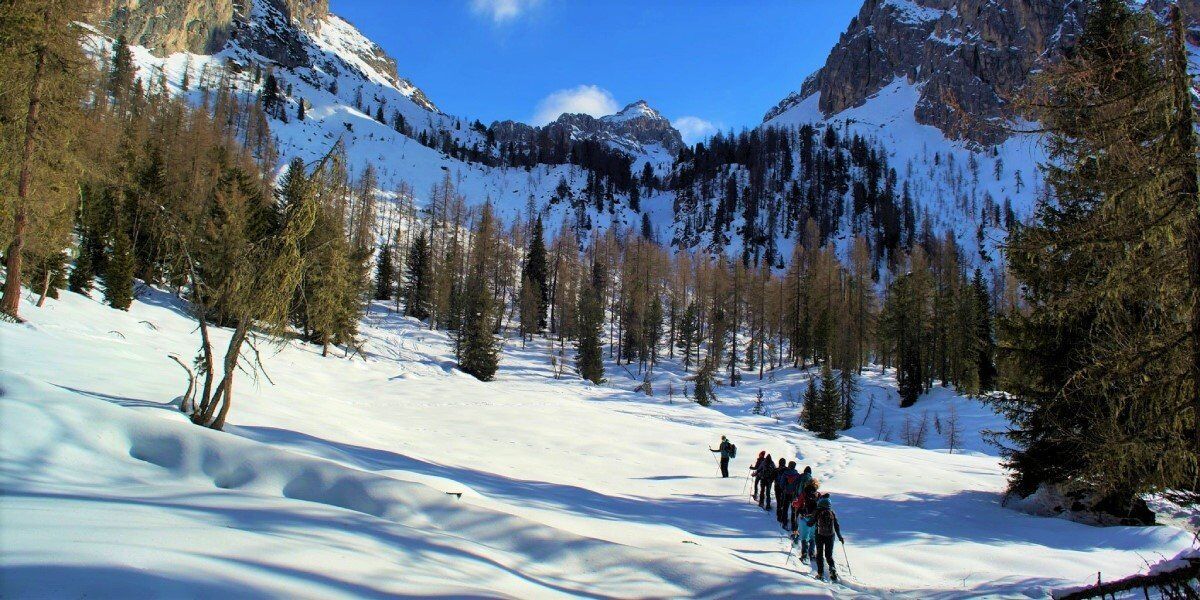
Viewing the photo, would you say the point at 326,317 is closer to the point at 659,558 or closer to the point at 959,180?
the point at 659,558

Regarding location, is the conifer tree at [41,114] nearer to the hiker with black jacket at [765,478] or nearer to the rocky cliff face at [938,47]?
the hiker with black jacket at [765,478]

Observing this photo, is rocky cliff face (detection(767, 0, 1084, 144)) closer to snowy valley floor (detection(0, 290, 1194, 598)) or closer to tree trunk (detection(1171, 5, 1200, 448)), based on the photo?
snowy valley floor (detection(0, 290, 1194, 598))

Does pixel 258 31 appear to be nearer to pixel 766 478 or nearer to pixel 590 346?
pixel 590 346

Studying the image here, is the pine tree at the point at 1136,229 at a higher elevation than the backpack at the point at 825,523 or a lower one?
higher

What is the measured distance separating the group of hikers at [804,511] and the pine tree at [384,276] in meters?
51.1

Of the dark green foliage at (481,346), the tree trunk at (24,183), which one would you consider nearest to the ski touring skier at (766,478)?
A: the tree trunk at (24,183)

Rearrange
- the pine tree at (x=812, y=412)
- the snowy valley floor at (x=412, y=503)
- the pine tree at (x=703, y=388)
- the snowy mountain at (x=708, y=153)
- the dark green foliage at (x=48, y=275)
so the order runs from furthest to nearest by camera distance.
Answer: the snowy mountain at (x=708, y=153), the pine tree at (x=703, y=388), the pine tree at (x=812, y=412), the dark green foliage at (x=48, y=275), the snowy valley floor at (x=412, y=503)

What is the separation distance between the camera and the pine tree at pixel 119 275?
24391 mm

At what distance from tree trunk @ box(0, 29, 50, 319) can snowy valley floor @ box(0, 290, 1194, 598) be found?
125 cm

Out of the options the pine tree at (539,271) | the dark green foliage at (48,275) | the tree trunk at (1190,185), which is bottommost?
the dark green foliage at (48,275)

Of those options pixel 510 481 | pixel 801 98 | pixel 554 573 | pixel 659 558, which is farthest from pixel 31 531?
pixel 801 98

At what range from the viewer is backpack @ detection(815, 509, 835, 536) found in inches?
333

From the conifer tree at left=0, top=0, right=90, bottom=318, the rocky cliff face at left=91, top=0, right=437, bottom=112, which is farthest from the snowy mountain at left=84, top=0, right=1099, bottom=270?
the conifer tree at left=0, top=0, right=90, bottom=318

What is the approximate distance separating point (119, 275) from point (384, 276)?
1344 inches
